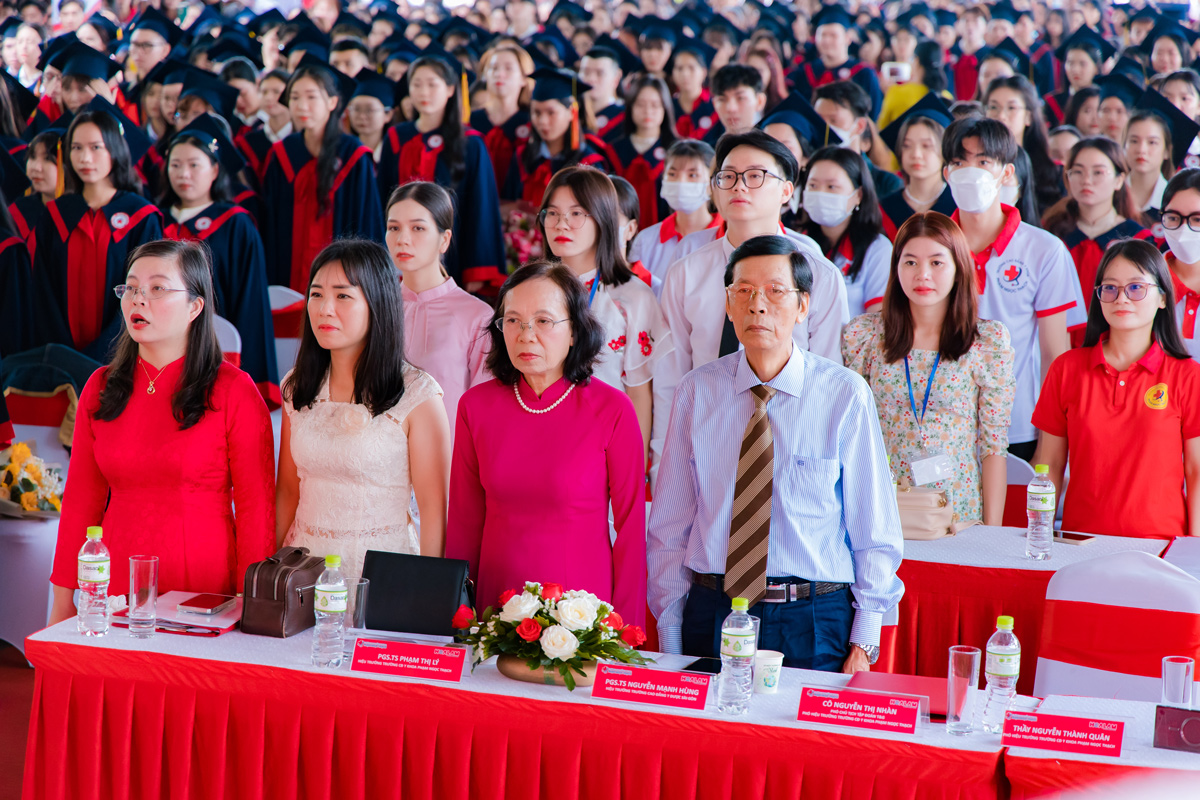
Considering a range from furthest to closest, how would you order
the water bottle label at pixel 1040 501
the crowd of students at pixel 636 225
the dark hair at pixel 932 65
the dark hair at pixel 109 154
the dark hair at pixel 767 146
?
the dark hair at pixel 932 65, the dark hair at pixel 109 154, the dark hair at pixel 767 146, the water bottle label at pixel 1040 501, the crowd of students at pixel 636 225

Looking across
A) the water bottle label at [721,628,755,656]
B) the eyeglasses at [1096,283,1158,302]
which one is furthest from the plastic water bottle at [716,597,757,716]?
the eyeglasses at [1096,283,1158,302]

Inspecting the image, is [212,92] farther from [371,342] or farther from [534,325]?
[534,325]

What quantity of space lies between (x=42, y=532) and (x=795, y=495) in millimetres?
2704

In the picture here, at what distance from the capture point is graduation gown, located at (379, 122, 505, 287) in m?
6.55

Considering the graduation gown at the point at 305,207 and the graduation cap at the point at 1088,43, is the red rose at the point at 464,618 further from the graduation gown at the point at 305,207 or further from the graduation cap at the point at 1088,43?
the graduation cap at the point at 1088,43

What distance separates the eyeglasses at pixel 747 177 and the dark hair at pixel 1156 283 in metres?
1.03

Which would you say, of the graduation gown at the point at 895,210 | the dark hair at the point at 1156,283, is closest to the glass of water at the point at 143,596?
the dark hair at the point at 1156,283

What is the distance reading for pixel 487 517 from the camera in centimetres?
285

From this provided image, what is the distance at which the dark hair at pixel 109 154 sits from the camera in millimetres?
5344

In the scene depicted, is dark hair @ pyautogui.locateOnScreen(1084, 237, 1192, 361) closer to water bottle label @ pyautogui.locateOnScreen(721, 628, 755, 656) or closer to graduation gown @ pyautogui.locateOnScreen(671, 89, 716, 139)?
water bottle label @ pyautogui.locateOnScreen(721, 628, 755, 656)

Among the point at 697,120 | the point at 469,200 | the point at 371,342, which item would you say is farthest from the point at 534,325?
the point at 697,120

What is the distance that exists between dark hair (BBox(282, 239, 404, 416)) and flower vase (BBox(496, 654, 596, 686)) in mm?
785

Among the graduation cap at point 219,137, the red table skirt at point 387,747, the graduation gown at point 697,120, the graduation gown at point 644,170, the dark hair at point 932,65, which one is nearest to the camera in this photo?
the red table skirt at point 387,747

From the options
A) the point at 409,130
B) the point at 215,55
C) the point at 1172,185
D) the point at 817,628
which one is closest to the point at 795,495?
the point at 817,628
